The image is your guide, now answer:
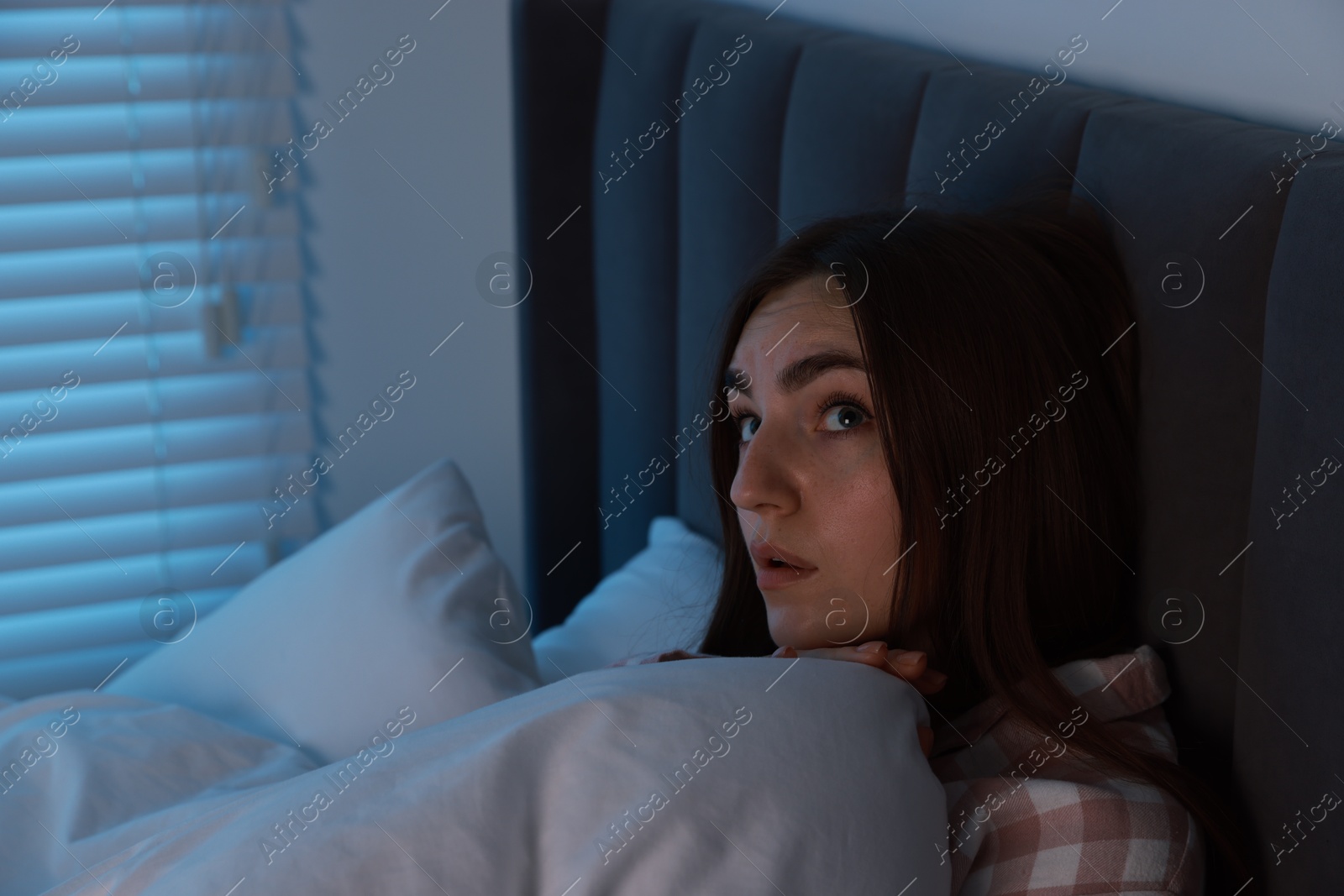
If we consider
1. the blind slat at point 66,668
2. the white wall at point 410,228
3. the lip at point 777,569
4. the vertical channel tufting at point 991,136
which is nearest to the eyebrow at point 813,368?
the lip at point 777,569

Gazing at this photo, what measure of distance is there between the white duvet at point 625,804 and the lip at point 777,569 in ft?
0.54

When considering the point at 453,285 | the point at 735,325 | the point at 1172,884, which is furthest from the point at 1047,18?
the point at 453,285

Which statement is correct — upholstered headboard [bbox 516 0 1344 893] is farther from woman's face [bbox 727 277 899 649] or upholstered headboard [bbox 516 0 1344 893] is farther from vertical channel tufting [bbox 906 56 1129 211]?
woman's face [bbox 727 277 899 649]

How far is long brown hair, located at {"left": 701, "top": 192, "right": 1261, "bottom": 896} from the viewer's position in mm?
806

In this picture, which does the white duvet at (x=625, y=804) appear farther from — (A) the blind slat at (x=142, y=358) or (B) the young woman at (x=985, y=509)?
(A) the blind slat at (x=142, y=358)

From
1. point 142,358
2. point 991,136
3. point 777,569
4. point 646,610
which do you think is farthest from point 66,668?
point 991,136

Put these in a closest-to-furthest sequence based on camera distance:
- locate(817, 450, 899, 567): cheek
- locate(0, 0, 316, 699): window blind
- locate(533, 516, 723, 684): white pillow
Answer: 1. locate(817, 450, 899, 567): cheek
2. locate(533, 516, 723, 684): white pillow
3. locate(0, 0, 316, 699): window blind

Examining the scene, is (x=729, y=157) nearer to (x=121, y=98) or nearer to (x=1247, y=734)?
(x=1247, y=734)

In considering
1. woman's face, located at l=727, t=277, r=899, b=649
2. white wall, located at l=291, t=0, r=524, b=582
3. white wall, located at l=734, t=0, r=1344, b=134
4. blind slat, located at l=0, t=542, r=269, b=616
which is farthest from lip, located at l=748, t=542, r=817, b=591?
blind slat, located at l=0, t=542, r=269, b=616

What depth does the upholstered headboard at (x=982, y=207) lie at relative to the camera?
26.3 inches

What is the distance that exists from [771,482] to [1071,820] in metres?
0.32

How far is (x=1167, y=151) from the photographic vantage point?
0.76 m

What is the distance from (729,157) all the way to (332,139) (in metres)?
0.93

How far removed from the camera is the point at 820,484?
0.86m
